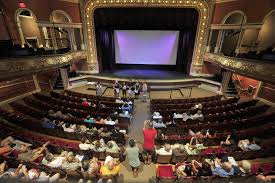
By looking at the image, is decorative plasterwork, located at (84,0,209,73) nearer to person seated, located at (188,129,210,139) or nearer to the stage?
the stage

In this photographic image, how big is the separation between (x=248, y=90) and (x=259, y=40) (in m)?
4.50

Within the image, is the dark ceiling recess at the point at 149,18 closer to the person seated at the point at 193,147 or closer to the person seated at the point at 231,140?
the person seated at the point at 231,140

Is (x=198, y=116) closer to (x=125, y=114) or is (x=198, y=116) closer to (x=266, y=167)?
(x=266, y=167)

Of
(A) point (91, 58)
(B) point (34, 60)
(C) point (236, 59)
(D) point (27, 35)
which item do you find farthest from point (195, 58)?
(D) point (27, 35)

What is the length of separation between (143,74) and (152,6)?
5.77 m

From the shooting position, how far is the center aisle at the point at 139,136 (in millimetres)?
5289

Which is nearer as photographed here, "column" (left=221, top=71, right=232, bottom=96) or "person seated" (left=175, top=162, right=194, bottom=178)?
"person seated" (left=175, top=162, right=194, bottom=178)

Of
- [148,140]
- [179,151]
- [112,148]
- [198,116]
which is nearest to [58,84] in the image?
[112,148]

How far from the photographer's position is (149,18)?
564 inches

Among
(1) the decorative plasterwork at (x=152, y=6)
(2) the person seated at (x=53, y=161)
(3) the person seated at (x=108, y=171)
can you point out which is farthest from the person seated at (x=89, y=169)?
(1) the decorative plasterwork at (x=152, y=6)

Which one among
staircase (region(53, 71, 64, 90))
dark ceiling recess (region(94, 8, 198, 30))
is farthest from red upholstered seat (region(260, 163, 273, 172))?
staircase (region(53, 71, 64, 90))

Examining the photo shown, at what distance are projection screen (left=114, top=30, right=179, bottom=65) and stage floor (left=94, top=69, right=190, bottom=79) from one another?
0.90 metres

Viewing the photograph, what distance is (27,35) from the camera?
47.7 ft

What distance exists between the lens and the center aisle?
529cm
